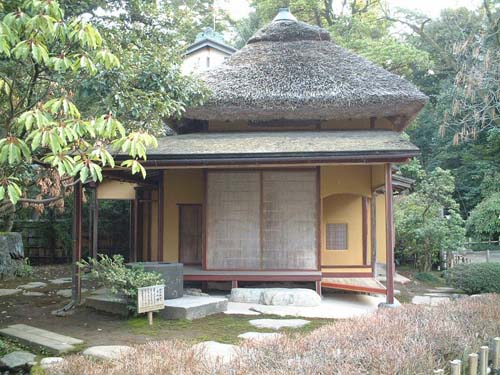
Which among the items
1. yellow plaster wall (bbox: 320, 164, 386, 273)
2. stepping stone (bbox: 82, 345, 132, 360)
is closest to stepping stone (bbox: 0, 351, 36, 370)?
stepping stone (bbox: 82, 345, 132, 360)

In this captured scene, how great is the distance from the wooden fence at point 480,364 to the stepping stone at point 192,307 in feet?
15.3

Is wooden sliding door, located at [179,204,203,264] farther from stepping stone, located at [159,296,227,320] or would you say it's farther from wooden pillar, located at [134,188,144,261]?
wooden pillar, located at [134,188,144,261]

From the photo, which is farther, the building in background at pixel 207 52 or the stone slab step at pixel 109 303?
the building in background at pixel 207 52

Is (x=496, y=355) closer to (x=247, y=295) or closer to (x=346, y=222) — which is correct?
(x=247, y=295)

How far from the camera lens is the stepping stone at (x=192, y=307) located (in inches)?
310

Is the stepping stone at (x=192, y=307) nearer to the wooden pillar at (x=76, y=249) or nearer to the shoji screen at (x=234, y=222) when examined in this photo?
the shoji screen at (x=234, y=222)

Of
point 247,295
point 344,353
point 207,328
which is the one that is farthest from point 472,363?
point 247,295

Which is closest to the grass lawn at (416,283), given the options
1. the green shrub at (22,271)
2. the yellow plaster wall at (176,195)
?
the yellow plaster wall at (176,195)

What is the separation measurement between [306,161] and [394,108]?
A: 10.5ft

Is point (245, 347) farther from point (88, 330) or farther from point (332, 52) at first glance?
point (332, 52)

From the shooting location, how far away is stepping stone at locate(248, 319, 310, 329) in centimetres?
733

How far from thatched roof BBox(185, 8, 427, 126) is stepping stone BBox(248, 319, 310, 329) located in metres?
4.88

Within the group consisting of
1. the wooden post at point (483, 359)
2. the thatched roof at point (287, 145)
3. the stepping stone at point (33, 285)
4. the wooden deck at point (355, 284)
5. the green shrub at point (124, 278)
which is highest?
the thatched roof at point (287, 145)

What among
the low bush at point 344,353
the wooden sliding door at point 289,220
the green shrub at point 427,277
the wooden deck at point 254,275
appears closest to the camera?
the low bush at point 344,353
